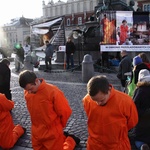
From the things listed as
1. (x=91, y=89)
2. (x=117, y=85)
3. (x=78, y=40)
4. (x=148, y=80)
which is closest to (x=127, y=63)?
(x=117, y=85)

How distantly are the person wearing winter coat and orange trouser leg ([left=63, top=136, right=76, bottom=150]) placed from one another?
1.03 metres

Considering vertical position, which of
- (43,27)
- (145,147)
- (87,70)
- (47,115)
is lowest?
(145,147)

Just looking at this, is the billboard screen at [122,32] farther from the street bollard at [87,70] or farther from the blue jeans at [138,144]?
the blue jeans at [138,144]

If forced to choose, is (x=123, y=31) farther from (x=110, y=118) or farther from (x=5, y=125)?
(x=110, y=118)

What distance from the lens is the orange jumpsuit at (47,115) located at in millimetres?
3629

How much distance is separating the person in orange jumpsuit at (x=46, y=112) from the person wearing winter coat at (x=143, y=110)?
121 centimetres

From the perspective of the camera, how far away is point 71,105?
7145 millimetres

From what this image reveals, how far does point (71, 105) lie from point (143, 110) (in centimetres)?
313

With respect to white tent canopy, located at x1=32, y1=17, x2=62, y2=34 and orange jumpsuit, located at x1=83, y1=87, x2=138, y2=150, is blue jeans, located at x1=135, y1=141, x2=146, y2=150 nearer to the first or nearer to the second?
orange jumpsuit, located at x1=83, y1=87, x2=138, y2=150

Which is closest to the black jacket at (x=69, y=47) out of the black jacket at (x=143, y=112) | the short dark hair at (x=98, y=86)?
the black jacket at (x=143, y=112)

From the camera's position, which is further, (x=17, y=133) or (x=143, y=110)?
(x=17, y=133)

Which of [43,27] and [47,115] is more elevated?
[43,27]

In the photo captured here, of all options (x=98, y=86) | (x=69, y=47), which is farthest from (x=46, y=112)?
(x=69, y=47)

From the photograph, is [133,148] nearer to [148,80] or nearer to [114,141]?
[148,80]
